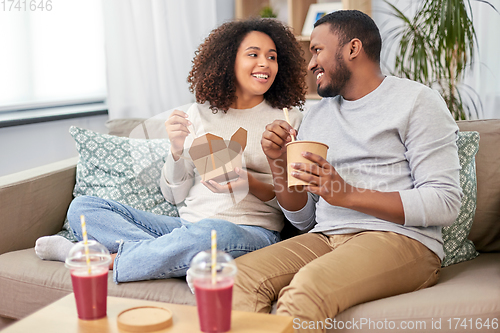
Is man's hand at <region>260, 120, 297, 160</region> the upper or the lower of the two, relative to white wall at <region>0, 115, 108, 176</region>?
upper

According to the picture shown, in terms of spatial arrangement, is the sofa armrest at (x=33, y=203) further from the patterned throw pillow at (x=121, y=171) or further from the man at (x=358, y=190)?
the man at (x=358, y=190)

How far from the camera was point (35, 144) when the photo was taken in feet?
→ 7.60

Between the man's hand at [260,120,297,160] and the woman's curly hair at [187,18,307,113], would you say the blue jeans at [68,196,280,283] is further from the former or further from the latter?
the woman's curly hair at [187,18,307,113]

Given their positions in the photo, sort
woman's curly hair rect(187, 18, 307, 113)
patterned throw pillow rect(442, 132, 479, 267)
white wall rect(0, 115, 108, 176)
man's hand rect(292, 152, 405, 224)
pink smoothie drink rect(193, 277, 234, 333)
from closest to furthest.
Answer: pink smoothie drink rect(193, 277, 234, 333), man's hand rect(292, 152, 405, 224), patterned throw pillow rect(442, 132, 479, 267), woman's curly hair rect(187, 18, 307, 113), white wall rect(0, 115, 108, 176)

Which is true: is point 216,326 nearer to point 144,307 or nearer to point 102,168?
point 144,307

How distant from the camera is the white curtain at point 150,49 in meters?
2.65

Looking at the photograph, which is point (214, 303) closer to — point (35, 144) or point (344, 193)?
point (344, 193)

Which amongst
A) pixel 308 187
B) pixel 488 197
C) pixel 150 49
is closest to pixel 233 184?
pixel 308 187

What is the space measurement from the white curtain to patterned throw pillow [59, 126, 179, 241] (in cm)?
88

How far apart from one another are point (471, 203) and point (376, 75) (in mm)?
494

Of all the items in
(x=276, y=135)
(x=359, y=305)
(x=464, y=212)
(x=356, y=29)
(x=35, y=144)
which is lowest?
(x=359, y=305)

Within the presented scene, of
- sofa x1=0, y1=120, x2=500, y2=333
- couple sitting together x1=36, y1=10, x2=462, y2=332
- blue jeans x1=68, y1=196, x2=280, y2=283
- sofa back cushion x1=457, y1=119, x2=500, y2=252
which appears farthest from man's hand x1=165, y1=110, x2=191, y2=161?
sofa back cushion x1=457, y1=119, x2=500, y2=252

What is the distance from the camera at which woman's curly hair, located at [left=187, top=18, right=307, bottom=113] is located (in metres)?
1.71

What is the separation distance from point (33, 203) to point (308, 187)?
1042 millimetres
